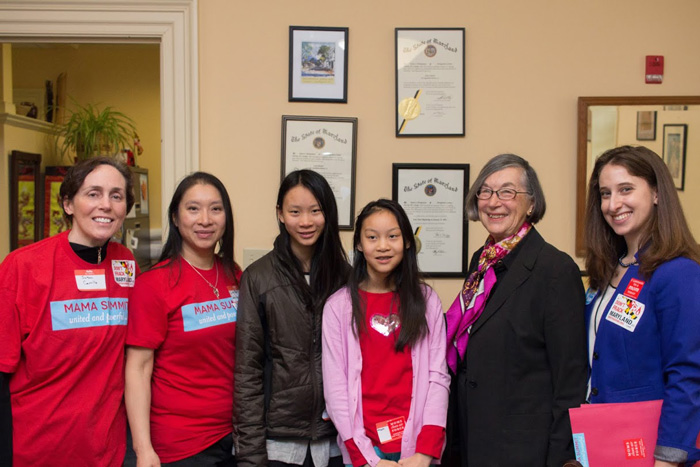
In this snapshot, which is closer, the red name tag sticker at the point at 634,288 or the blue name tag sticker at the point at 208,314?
the red name tag sticker at the point at 634,288

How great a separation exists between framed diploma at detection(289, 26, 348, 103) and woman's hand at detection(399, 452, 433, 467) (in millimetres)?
1681

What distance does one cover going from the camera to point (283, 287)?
1.77 m

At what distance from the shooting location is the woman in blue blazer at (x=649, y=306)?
136 cm

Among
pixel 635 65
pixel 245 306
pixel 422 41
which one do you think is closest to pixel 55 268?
pixel 245 306

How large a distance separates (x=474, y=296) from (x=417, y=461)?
0.50 meters

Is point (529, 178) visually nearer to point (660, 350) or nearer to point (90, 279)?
point (660, 350)

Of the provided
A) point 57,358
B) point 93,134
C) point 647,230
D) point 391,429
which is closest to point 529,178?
point 647,230

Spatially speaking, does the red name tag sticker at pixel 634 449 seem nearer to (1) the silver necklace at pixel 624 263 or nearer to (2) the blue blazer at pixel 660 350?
(2) the blue blazer at pixel 660 350

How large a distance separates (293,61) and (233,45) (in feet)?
0.97

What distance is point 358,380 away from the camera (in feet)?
5.49

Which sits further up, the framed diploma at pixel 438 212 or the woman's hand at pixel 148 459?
the framed diploma at pixel 438 212

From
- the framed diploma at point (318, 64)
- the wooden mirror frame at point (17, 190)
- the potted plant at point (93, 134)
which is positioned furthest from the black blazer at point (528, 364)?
the wooden mirror frame at point (17, 190)

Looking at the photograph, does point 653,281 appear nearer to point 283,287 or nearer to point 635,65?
point 283,287

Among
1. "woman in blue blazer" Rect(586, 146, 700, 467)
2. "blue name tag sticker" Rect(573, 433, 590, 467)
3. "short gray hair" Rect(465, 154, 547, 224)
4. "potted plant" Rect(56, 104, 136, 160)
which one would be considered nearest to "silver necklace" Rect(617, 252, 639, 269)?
"woman in blue blazer" Rect(586, 146, 700, 467)
